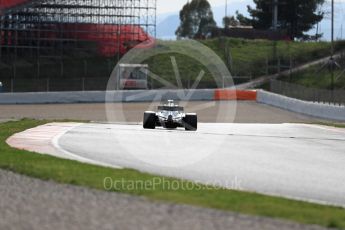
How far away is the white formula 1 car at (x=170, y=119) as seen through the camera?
98.3ft

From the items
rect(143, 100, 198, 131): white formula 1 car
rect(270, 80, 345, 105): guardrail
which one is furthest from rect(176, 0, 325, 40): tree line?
rect(143, 100, 198, 131): white formula 1 car

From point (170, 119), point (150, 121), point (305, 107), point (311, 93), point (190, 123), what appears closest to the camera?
point (170, 119)

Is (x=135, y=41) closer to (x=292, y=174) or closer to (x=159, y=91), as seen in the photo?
(x=159, y=91)

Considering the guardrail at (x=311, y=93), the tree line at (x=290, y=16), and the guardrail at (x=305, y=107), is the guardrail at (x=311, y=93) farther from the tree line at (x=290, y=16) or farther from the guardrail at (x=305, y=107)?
the tree line at (x=290, y=16)

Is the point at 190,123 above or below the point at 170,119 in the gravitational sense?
below

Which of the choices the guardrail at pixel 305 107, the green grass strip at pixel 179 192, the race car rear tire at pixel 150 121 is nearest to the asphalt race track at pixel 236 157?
the green grass strip at pixel 179 192

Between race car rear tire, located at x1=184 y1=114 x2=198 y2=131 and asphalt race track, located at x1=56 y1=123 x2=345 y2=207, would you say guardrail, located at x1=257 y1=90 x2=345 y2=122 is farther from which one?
asphalt race track, located at x1=56 y1=123 x2=345 y2=207

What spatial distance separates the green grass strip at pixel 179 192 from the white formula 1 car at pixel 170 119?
1418 cm

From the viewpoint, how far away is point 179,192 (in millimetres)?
11734

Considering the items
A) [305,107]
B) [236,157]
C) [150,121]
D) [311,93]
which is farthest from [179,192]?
[311,93]

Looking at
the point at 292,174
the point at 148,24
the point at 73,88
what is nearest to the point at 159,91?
the point at 73,88

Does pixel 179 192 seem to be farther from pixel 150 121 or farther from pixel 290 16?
pixel 290 16

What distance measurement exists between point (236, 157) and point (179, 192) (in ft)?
23.0

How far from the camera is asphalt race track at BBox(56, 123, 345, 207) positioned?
13.9 metres
